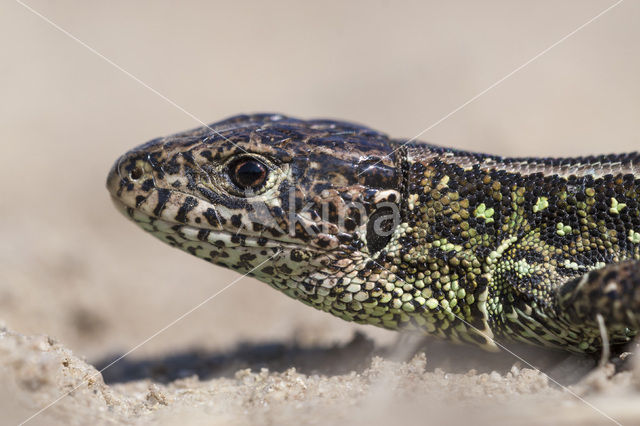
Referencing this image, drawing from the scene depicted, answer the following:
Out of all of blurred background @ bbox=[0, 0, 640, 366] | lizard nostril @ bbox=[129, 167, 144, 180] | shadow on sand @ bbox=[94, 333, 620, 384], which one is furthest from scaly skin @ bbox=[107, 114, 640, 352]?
blurred background @ bbox=[0, 0, 640, 366]

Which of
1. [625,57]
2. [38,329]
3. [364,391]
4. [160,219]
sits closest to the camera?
[364,391]

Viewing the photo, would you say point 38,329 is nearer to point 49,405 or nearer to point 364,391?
point 49,405

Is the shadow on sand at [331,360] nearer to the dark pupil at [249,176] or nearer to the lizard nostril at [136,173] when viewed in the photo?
the dark pupil at [249,176]

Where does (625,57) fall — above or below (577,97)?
above

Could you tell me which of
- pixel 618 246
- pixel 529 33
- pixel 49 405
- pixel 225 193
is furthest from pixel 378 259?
pixel 529 33

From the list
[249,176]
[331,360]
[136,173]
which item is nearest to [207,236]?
[249,176]

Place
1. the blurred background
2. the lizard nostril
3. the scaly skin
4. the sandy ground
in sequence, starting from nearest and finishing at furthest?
the sandy ground, the scaly skin, the lizard nostril, the blurred background

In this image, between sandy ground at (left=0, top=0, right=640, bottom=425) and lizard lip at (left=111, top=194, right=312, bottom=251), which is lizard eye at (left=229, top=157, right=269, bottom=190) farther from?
sandy ground at (left=0, top=0, right=640, bottom=425)
